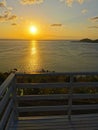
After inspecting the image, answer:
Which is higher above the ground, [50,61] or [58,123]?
[58,123]

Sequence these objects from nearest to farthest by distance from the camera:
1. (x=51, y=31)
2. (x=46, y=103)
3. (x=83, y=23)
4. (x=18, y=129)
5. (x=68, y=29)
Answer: (x=18, y=129) → (x=46, y=103) → (x=83, y=23) → (x=68, y=29) → (x=51, y=31)

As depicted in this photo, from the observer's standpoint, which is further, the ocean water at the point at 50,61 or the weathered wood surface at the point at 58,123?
the ocean water at the point at 50,61

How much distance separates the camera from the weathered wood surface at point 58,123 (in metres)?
3.94

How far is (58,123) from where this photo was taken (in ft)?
13.5

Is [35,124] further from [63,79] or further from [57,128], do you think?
[63,79]

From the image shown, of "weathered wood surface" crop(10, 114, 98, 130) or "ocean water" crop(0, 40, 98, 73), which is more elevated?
"weathered wood surface" crop(10, 114, 98, 130)

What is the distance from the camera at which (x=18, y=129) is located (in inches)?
152

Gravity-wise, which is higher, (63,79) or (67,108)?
(67,108)

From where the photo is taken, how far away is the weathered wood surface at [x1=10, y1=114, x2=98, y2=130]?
3.94m

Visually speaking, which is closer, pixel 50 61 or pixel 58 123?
pixel 58 123

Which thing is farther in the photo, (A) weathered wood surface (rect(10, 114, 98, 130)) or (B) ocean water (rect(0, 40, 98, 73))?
(B) ocean water (rect(0, 40, 98, 73))

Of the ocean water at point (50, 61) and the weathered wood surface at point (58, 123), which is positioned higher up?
the weathered wood surface at point (58, 123)

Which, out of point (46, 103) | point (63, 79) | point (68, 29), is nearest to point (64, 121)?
point (46, 103)

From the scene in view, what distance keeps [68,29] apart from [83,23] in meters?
9.83
